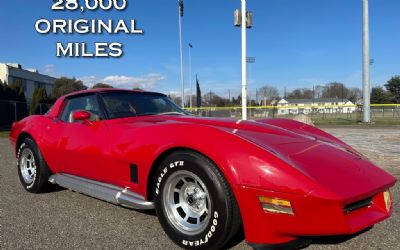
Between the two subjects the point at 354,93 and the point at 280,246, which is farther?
the point at 354,93

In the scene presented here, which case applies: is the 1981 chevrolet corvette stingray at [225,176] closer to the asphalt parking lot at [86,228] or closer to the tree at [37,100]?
the asphalt parking lot at [86,228]

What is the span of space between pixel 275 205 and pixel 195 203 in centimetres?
74

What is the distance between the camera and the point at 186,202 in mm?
3057

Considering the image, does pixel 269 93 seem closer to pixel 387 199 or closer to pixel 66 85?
pixel 66 85

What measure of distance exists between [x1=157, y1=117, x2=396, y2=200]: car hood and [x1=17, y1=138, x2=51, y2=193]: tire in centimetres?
249

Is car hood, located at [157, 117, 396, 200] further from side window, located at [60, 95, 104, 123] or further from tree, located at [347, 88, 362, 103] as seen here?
tree, located at [347, 88, 362, 103]

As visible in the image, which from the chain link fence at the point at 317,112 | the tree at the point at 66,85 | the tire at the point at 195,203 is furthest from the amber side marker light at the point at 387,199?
the tree at the point at 66,85

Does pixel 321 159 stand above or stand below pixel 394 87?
below

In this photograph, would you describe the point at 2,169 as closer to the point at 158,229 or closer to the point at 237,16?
the point at 158,229

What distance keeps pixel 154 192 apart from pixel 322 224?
1.39m

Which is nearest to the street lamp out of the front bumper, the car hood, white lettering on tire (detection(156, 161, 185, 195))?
the car hood

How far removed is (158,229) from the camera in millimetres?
3420

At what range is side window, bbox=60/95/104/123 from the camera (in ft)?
13.8

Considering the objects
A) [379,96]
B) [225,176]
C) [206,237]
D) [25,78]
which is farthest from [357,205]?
[379,96]
